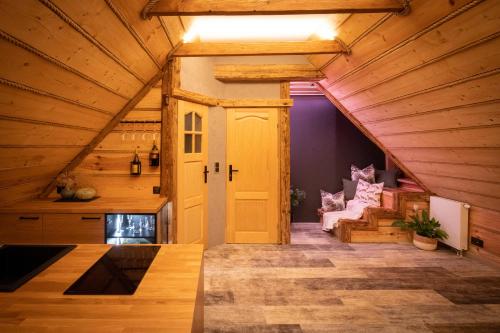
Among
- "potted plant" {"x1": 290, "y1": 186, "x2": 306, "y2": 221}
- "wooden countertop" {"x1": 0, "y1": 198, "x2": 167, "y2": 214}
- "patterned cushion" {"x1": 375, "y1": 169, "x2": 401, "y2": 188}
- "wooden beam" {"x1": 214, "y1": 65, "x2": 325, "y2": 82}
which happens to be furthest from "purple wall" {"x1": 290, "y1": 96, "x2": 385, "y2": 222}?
"wooden countertop" {"x1": 0, "y1": 198, "x2": 167, "y2": 214}

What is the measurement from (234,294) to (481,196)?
2.93 meters

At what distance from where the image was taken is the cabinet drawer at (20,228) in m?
2.96

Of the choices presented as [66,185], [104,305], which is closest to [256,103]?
[66,185]

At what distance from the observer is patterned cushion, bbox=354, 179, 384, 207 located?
17.1ft

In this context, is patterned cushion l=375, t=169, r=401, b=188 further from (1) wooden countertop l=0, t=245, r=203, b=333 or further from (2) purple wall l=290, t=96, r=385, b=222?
(1) wooden countertop l=0, t=245, r=203, b=333

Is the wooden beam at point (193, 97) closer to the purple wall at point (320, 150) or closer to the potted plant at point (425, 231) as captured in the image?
the purple wall at point (320, 150)

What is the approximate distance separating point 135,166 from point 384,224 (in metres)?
3.55

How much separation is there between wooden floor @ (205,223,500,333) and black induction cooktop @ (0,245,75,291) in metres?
1.32

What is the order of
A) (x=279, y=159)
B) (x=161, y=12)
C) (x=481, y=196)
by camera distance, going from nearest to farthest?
(x=161, y=12), (x=481, y=196), (x=279, y=159)

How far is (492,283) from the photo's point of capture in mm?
3371

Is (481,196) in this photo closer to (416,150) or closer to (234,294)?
(416,150)

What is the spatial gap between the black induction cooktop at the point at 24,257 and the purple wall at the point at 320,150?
16.1ft

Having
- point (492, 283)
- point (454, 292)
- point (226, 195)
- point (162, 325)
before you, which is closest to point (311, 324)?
point (454, 292)

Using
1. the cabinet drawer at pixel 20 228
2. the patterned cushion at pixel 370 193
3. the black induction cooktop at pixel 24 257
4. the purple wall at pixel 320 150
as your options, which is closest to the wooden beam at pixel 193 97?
the cabinet drawer at pixel 20 228
